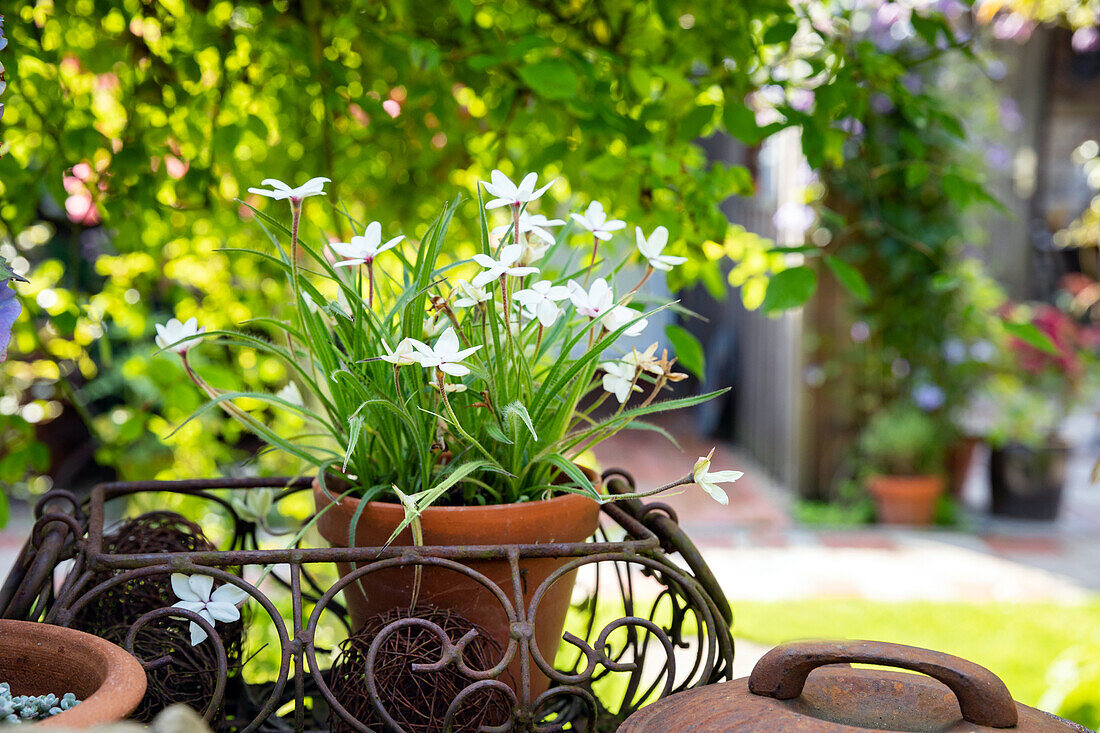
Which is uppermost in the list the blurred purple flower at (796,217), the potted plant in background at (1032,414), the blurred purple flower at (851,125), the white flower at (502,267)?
the blurred purple flower at (796,217)

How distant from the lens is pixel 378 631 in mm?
667

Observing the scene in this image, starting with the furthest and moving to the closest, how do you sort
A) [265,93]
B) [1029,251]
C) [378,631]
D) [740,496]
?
[1029,251]
[740,496]
[265,93]
[378,631]

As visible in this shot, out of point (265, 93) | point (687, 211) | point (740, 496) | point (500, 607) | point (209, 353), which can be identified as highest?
point (265, 93)

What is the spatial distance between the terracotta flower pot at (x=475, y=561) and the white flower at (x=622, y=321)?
15 cm

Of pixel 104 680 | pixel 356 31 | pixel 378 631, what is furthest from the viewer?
pixel 356 31

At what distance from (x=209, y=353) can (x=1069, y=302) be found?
16.2 ft

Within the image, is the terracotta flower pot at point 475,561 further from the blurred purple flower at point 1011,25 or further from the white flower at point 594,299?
the blurred purple flower at point 1011,25

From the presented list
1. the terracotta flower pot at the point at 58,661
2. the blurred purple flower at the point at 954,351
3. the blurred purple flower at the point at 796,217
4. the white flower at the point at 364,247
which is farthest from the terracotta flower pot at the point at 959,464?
the terracotta flower pot at the point at 58,661

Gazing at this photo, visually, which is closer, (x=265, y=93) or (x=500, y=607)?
(x=500, y=607)

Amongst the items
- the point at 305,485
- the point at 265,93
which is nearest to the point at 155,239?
the point at 265,93

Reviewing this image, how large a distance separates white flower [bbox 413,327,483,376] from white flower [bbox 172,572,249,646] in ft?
0.75

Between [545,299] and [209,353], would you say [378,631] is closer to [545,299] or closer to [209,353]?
[545,299]

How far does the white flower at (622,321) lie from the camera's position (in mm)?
749

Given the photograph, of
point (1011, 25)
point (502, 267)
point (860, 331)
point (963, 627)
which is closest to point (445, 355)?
point (502, 267)
